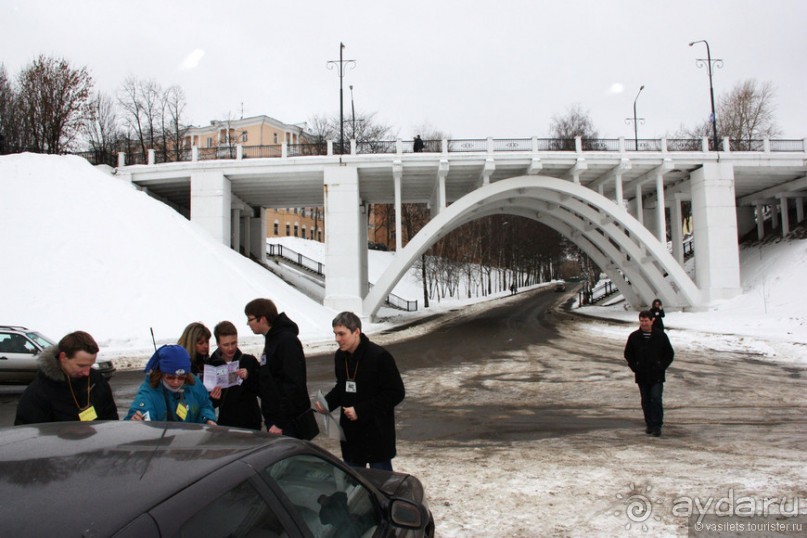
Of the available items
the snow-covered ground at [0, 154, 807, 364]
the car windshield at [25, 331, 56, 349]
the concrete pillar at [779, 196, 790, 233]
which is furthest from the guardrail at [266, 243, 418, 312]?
the car windshield at [25, 331, 56, 349]

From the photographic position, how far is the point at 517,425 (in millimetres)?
7332

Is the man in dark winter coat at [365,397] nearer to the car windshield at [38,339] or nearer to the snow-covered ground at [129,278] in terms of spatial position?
the car windshield at [38,339]

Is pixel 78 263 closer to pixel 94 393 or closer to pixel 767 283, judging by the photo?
pixel 94 393

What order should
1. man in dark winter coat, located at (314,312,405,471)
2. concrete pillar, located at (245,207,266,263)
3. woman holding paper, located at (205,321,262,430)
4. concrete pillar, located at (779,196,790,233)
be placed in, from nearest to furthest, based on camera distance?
man in dark winter coat, located at (314,312,405,471), woman holding paper, located at (205,321,262,430), concrete pillar, located at (779,196,790,233), concrete pillar, located at (245,207,266,263)

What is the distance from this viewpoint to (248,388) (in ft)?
14.2

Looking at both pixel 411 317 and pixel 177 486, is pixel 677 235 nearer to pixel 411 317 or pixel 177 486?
pixel 411 317

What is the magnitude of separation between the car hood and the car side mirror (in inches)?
13.3

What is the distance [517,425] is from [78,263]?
1870 centimetres

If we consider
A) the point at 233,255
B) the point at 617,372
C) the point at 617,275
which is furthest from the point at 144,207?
the point at 617,275

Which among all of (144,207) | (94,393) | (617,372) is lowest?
(617,372)

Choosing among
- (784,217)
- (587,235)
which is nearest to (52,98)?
(587,235)

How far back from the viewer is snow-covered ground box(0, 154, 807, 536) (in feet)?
15.3

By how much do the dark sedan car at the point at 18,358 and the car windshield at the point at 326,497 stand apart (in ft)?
31.9

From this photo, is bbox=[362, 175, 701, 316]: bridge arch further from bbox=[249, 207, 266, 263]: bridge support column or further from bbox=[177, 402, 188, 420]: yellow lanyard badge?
bbox=[177, 402, 188, 420]: yellow lanyard badge
